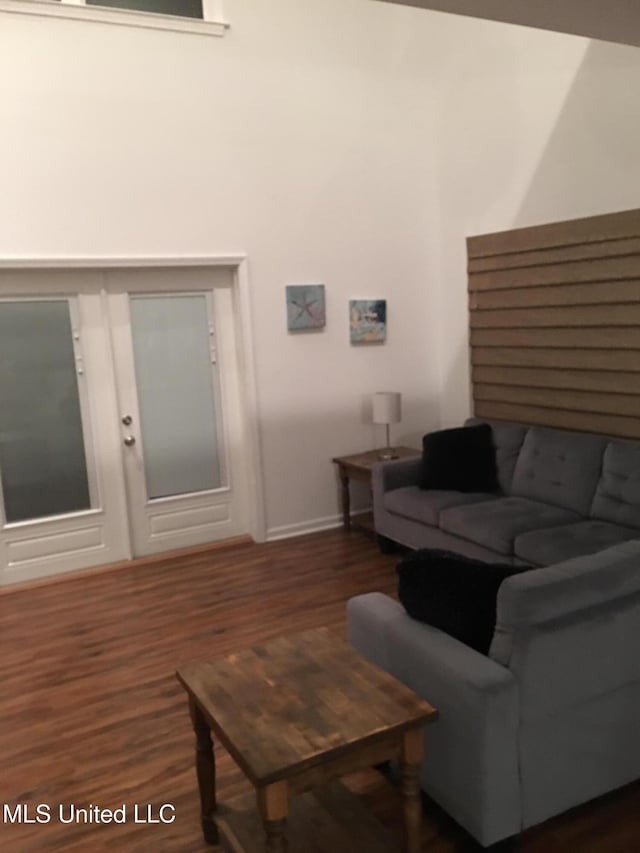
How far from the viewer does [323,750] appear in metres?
1.76

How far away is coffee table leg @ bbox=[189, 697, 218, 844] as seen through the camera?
86.0 inches

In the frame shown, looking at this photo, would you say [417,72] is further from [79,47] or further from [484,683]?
[484,683]

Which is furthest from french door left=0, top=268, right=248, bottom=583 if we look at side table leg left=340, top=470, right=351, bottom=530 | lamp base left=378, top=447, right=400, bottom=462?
lamp base left=378, top=447, right=400, bottom=462

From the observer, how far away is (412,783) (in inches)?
76.2

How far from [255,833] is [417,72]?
513 cm

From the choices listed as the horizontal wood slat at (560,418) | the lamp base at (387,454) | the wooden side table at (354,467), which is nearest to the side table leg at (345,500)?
the wooden side table at (354,467)

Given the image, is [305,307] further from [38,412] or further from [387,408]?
[38,412]

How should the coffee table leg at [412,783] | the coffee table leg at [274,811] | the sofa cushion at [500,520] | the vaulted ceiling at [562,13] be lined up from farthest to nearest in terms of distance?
the sofa cushion at [500,520] < the vaulted ceiling at [562,13] < the coffee table leg at [412,783] < the coffee table leg at [274,811]

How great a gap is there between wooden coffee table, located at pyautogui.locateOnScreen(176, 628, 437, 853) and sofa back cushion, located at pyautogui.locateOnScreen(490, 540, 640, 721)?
13.5 inches

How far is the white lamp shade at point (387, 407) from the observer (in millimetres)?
5180

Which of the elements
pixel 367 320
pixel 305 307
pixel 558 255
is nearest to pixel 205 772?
pixel 305 307

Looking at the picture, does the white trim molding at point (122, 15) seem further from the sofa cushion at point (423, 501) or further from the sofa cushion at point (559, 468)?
the sofa cushion at point (559, 468)

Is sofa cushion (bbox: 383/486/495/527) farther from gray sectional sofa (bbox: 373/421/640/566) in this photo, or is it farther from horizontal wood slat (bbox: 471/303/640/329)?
horizontal wood slat (bbox: 471/303/640/329)

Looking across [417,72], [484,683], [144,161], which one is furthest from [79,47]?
[484,683]
